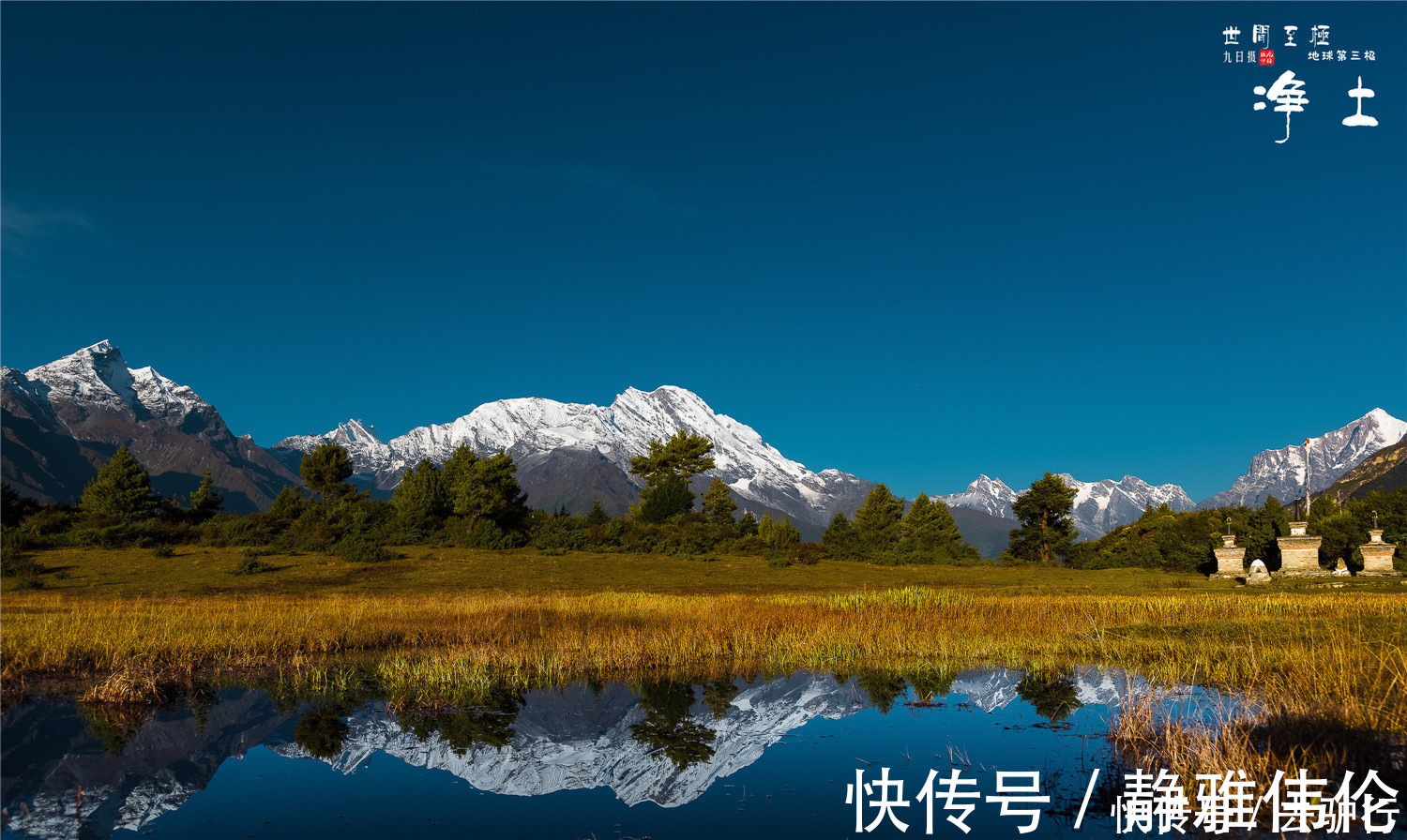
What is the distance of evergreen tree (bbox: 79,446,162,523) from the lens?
62906 mm

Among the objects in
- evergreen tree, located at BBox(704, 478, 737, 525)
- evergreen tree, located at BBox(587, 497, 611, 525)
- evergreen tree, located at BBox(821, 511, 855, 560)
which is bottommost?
evergreen tree, located at BBox(821, 511, 855, 560)

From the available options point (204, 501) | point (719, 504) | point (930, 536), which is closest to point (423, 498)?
point (204, 501)

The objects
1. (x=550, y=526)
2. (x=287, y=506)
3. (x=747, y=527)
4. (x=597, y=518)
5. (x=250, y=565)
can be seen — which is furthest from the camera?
(x=747, y=527)

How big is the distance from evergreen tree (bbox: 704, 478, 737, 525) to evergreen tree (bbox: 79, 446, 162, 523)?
51.9 meters

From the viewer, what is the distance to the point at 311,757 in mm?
13461

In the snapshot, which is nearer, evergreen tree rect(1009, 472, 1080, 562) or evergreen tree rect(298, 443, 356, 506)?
evergreen tree rect(1009, 472, 1080, 562)

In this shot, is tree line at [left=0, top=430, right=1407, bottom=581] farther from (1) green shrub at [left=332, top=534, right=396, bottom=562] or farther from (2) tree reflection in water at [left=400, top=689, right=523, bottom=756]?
(2) tree reflection in water at [left=400, top=689, right=523, bottom=756]

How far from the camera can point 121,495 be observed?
208 ft

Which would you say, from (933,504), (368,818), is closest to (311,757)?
(368,818)

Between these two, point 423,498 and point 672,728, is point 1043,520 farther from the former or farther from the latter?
point 672,728

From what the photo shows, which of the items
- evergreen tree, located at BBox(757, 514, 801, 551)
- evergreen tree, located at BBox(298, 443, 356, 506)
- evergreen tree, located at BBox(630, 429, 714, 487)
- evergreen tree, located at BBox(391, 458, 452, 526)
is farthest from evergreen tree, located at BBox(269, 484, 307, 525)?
evergreen tree, located at BBox(757, 514, 801, 551)

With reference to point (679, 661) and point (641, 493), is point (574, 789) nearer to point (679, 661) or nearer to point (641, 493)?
point (679, 661)

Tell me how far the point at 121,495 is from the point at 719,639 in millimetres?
60541

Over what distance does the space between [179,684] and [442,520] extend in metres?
57.9
